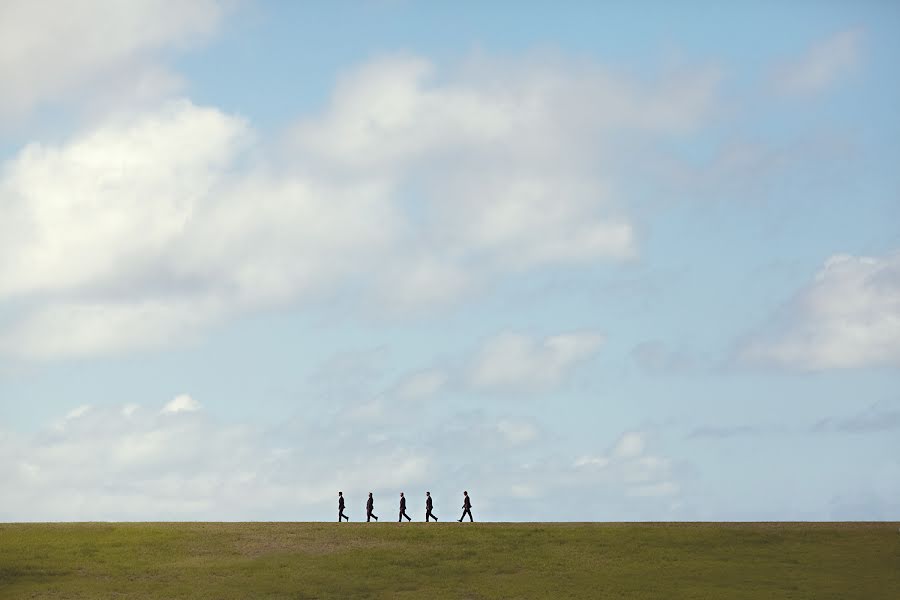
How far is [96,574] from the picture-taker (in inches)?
2186

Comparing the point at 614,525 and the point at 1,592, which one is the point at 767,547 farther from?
the point at 1,592

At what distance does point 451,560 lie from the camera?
5806 cm

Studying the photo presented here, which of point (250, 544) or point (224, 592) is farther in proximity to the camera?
point (250, 544)

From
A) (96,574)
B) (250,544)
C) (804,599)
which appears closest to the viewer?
(804,599)

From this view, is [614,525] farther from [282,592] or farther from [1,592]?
[1,592]

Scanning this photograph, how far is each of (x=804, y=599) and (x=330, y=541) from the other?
2429 cm

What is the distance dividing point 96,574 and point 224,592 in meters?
7.53

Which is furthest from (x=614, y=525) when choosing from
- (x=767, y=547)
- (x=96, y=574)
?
(x=96, y=574)

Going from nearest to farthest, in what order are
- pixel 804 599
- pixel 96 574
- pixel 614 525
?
pixel 804 599 < pixel 96 574 < pixel 614 525

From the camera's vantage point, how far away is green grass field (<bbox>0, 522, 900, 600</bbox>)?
52.9 metres

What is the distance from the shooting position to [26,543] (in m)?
61.2

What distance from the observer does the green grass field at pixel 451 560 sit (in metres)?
52.9

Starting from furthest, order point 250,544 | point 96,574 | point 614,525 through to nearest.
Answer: point 614,525 → point 250,544 → point 96,574

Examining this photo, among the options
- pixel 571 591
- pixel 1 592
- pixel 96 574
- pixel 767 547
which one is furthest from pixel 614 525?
pixel 1 592
